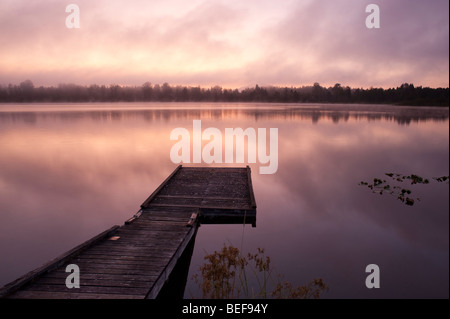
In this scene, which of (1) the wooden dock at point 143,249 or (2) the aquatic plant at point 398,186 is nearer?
(1) the wooden dock at point 143,249

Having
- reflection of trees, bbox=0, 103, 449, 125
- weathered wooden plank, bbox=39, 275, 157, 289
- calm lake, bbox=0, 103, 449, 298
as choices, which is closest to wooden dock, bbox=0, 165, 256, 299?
weathered wooden plank, bbox=39, 275, 157, 289

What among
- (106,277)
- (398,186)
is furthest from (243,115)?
(106,277)

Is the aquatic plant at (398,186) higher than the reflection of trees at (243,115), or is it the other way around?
the reflection of trees at (243,115)

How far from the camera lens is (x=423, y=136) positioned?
35.3 meters

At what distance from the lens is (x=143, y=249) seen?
7.64m

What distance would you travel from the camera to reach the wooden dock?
19.0ft

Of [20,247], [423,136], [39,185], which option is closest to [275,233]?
[20,247]

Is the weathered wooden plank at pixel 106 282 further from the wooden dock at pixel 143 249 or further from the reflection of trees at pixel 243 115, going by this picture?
the reflection of trees at pixel 243 115

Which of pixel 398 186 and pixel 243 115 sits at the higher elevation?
pixel 243 115

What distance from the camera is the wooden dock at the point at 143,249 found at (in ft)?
19.0

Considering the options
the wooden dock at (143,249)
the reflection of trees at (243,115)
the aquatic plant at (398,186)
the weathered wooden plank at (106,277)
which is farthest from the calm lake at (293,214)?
the reflection of trees at (243,115)

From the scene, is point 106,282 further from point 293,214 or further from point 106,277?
point 293,214

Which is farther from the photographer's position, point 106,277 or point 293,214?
point 293,214
